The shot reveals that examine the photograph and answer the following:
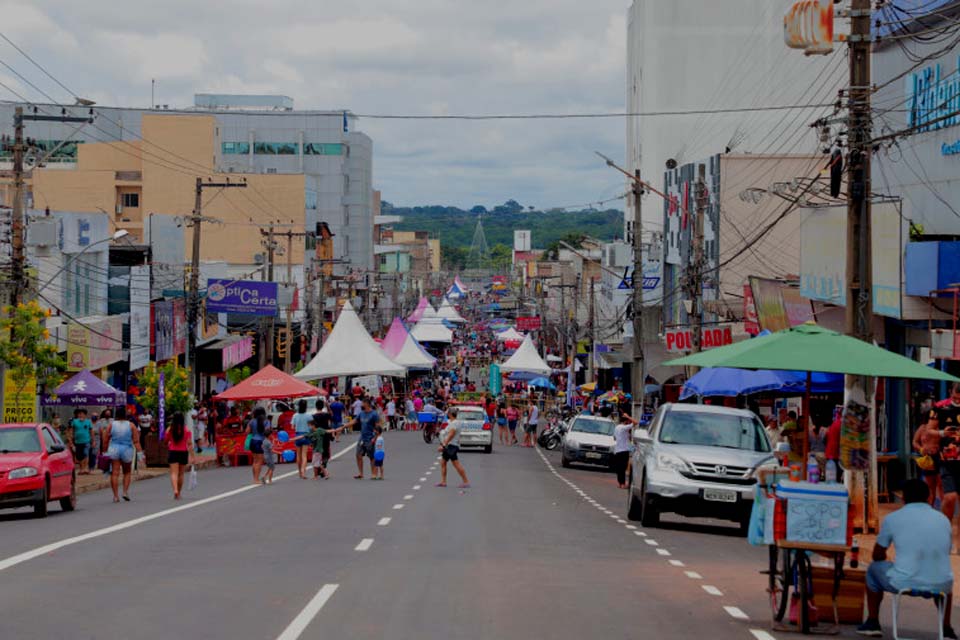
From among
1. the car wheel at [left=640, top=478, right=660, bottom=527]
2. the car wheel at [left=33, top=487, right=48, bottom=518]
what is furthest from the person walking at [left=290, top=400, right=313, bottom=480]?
the car wheel at [left=640, top=478, right=660, bottom=527]

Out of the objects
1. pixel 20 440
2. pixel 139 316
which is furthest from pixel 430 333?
pixel 20 440

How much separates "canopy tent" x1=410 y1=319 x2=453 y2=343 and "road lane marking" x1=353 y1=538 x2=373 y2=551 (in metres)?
91.7

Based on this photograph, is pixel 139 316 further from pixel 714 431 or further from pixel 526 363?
pixel 714 431

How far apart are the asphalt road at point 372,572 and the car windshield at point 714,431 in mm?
1419

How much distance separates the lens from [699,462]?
70.1 ft

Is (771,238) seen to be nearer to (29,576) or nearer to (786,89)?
(786,89)

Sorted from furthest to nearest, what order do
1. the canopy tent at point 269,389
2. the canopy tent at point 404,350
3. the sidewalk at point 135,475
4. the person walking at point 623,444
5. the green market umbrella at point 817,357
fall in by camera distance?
the canopy tent at point 404,350 → the canopy tent at point 269,389 → the person walking at point 623,444 → the sidewalk at point 135,475 → the green market umbrella at point 817,357

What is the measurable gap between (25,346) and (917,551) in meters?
28.0

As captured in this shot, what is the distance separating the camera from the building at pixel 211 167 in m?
94.0

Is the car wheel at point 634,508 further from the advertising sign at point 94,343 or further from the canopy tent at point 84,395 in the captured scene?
the advertising sign at point 94,343

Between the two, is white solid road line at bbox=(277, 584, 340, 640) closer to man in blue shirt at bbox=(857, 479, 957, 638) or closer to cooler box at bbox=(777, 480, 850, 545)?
cooler box at bbox=(777, 480, 850, 545)

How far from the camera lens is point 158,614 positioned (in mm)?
11836

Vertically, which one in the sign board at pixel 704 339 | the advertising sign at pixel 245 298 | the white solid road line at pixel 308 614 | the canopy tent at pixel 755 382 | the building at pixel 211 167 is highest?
the building at pixel 211 167

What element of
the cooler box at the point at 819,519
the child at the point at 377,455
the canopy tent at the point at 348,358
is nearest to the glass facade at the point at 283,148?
the canopy tent at the point at 348,358
